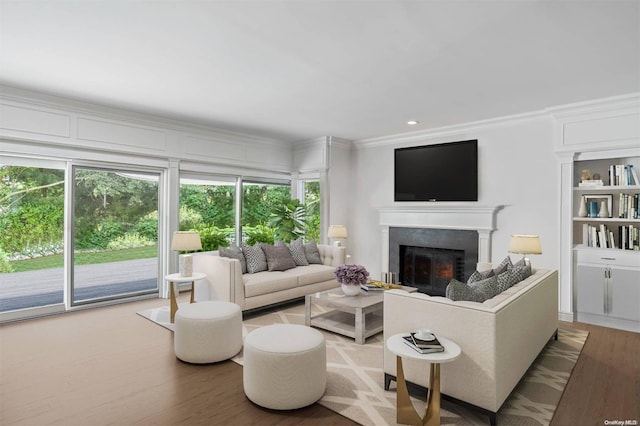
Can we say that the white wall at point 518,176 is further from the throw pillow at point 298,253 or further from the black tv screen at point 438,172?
the throw pillow at point 298,253

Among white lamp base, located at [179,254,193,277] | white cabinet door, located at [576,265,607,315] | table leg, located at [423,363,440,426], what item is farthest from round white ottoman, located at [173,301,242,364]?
white cabinet door, located at [576,265,607,315]

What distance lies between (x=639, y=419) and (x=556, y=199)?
2922 mm

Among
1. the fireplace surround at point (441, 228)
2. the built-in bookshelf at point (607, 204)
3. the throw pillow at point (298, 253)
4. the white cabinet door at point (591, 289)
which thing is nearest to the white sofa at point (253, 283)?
the throw pillow at point (298, 253)

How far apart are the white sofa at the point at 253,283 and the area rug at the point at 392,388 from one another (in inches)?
39.5

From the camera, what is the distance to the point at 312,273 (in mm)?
5031

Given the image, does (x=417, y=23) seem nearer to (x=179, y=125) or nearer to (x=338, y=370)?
(x=338, y=370)

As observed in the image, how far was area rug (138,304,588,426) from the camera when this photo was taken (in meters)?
2.33

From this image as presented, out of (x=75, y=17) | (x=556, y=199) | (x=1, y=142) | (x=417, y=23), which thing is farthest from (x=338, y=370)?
(x=1, y=142)

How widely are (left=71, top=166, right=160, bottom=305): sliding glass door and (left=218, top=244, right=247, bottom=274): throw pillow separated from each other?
4.78 feet

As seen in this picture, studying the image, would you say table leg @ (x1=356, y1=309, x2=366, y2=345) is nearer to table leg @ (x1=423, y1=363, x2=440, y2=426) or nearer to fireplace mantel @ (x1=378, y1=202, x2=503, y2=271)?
table leg @ (x1=423, y1=363, x2=440, y2=426)

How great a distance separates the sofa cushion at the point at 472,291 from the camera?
2479 mm

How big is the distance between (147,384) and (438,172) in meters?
4.67

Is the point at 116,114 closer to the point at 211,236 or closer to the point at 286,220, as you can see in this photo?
the point at 211,236

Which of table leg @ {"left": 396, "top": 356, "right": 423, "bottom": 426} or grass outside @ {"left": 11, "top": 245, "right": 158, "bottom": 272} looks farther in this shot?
grass outside @ {"left": 11, "top": 245, "right": 158, "bottom": 272}
